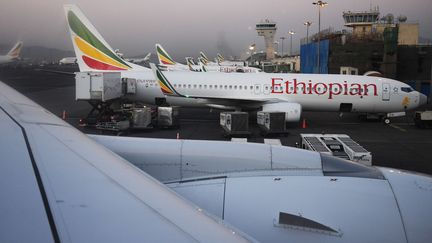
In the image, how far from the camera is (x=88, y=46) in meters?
28.1

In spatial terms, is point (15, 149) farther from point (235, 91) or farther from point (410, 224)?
point (235, 91)

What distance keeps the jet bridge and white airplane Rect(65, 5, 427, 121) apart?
9538mm

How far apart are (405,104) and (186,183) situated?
24.8 metres

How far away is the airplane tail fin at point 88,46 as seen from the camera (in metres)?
27.8


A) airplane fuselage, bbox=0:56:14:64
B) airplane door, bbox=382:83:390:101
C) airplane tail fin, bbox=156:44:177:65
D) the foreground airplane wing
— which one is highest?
airplane tail fin, bbox=156:44:177:65

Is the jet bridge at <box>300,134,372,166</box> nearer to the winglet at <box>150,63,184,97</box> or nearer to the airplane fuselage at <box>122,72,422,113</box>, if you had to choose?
the airplane fuselage at <box>122,72,422,113</box>

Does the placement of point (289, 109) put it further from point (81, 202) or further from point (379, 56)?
point (379, 56)

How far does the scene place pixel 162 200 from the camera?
8.96 ft

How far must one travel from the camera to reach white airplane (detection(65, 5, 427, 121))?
25.9 meters

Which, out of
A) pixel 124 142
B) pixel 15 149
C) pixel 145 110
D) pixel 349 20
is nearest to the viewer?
pixel 15 149

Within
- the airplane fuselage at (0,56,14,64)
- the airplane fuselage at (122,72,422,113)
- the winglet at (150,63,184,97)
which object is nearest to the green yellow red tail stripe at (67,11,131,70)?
the airplane fuselage at (122,72,422,113)

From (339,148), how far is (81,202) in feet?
Result: 42.3

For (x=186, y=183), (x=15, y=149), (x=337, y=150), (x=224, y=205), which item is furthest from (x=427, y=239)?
(x=337, y=150)

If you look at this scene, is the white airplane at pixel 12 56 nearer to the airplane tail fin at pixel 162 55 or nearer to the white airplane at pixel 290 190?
the white airplane at pixel 290 190
